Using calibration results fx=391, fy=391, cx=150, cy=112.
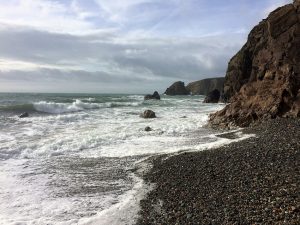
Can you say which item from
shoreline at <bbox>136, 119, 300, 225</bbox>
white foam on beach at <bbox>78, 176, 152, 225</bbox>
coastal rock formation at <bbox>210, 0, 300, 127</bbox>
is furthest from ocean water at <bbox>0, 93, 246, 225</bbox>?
coastal rock formation at <bbox>210, 0, 300, 127</bbox>

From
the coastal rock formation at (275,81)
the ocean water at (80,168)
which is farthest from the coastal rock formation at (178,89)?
the ocean water at (80,168)

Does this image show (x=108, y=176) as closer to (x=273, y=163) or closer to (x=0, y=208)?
(x=0, y=208)

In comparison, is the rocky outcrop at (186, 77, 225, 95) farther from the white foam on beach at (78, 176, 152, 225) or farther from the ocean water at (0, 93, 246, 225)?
the white foam on beach at (78, 176, 152, 225)

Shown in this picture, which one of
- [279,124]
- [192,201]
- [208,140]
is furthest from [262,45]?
[192,201]

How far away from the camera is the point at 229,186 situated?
31.3 feet

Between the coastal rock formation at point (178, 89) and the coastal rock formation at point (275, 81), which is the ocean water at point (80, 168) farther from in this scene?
the coastal rock formation at point (178, 89)

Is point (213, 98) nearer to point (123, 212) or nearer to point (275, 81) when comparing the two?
point (275, 81)

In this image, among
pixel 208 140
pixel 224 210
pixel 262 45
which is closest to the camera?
pixel 224 210

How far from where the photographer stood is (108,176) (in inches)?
467

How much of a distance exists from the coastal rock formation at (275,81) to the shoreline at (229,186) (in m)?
7.23

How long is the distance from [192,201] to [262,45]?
21483mm

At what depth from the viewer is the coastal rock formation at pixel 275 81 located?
21.1 meters

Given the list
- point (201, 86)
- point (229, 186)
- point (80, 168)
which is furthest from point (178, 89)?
point (229, 186)

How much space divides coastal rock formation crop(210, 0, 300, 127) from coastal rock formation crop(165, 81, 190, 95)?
8004cm
